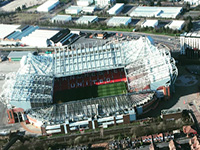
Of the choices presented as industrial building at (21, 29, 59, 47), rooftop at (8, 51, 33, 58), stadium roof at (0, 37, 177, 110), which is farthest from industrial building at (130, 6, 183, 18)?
rooftop at (8, 51, 33, 58)

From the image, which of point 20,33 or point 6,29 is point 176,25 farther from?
point 6,29

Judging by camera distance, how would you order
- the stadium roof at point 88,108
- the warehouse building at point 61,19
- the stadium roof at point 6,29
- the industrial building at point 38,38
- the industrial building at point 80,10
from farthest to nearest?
the industrial building at point 80,10 < the warehouse building at point 61,19 < the stadium roof at point 6,29 < the industrial building at point 38,38 < the stadium roof at point 88,108

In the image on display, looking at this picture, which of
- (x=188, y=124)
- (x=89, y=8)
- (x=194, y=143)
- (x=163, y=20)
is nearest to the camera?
(x=194, y=143)

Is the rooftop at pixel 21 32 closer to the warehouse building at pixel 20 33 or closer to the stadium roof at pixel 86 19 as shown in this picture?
the warehouse building at pixel 20 33

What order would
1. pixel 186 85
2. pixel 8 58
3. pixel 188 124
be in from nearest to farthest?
pixel 188 124
pixel 186 85
pixel 8 58

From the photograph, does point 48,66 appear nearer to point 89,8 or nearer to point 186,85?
point 186,85

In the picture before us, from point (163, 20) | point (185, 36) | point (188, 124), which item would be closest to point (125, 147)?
point (188, 124)

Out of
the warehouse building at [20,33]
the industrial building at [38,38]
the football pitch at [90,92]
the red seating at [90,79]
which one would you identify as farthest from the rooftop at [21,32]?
the football pitch at [90,92]
